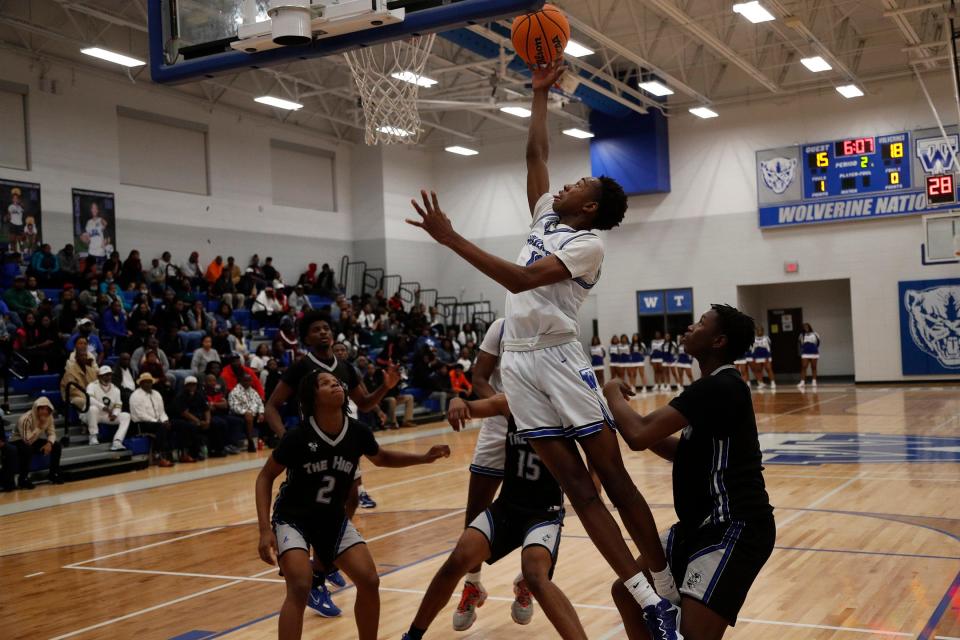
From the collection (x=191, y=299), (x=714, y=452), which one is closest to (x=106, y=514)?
(x=714, y=452)

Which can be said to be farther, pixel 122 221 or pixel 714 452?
pixel 122 221

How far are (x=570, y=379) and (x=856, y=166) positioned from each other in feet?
70.6

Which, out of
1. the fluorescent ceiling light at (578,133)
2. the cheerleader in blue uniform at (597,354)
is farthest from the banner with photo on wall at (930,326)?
the fluorescent ceiling light at (578,133)

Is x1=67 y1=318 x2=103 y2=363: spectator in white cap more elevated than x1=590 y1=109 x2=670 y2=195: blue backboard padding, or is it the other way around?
x1=590 y1=109 x2=670 y2=195: blue backboard padding

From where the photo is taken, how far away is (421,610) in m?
4.07

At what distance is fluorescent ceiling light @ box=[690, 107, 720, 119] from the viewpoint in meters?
22.3

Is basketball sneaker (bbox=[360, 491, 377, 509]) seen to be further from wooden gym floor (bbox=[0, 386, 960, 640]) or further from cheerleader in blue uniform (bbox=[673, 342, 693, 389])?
cheerleader in blue uniform (bbox=[673, 342, 693, 389])

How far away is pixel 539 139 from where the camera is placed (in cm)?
448

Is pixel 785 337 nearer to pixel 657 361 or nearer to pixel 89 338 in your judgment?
pixel 657 361

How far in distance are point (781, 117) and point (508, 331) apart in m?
22.2

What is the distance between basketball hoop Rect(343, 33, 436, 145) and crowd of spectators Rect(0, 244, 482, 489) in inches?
111

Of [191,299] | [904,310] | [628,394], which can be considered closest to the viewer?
[628,394]

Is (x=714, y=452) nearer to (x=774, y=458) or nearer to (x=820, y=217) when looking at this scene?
(x=774, y=458)

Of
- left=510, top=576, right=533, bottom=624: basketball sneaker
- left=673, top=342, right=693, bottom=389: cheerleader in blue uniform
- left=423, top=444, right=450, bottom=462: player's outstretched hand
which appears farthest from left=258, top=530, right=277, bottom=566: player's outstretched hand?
left=673, top=342, right=693, bottom=389: cheerleader in blue uniform
